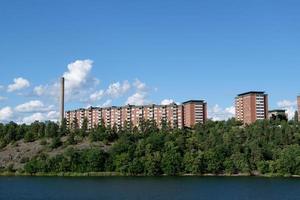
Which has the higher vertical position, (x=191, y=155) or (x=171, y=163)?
(x=191, y=155)

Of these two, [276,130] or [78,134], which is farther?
[78,134]

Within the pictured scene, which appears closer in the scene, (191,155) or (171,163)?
(171,163)

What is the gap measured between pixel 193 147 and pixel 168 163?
1993 centimetres

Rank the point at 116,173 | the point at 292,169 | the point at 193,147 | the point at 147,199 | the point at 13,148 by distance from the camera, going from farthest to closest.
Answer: the point at 13,148 < the point at 193,147 < the point at 116,173 < the point at 292,169 < the point at 147,199

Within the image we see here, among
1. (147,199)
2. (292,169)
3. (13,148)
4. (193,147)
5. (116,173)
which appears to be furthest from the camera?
(13,148)

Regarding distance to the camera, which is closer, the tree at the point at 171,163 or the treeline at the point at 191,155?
the treeline at the point at 191,155

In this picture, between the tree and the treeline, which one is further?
the tree

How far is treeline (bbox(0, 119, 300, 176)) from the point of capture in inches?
6043

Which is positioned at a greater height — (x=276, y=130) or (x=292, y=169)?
(x=276, y=130)

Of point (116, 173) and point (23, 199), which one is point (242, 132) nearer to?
point (116, 173)

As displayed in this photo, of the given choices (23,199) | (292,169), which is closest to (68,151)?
(292,169)

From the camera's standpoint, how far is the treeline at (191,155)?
154 meters

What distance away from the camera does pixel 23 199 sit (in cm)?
8044

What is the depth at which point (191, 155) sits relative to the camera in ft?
518
